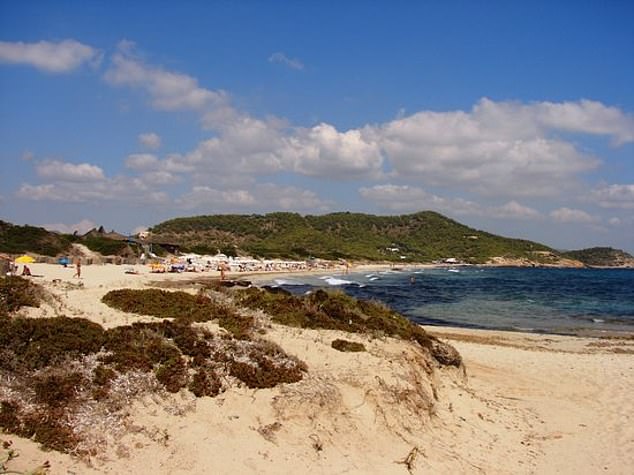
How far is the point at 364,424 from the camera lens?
10.7 m

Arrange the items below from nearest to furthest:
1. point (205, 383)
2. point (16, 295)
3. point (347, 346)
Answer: point (205, 383) < point (16, 295) < point (347, 346)

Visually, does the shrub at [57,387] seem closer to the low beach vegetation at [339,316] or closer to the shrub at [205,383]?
the shrub at [205,383]

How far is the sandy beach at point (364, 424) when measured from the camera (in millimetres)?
8797

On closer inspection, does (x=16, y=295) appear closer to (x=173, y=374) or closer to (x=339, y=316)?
(x=173, y=374)

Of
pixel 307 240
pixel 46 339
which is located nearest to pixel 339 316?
pixel 46 339

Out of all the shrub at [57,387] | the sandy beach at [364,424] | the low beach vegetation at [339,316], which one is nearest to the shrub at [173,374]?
the sandy beach at [364,424]

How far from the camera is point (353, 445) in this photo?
1013cm

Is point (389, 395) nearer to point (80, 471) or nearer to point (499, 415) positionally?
point (499, 415)

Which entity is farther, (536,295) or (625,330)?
(536,295)

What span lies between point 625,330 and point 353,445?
30599mm

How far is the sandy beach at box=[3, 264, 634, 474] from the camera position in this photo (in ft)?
28.9

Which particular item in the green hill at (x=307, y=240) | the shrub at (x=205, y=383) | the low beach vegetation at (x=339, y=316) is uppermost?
the green hill at (x=307, y=240)

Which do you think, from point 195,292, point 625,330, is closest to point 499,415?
point 195,292

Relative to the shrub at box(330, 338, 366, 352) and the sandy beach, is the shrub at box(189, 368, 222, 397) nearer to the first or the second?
the sandy beach
